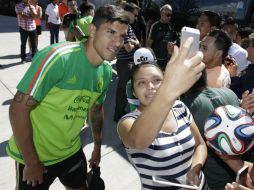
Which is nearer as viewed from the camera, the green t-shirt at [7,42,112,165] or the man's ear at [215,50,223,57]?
the green t-shirt at [7,42,112,165]

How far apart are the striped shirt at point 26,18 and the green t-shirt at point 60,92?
20.4ft

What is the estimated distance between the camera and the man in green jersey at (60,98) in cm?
197

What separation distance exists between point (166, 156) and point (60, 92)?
88 cm

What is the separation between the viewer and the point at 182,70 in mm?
993

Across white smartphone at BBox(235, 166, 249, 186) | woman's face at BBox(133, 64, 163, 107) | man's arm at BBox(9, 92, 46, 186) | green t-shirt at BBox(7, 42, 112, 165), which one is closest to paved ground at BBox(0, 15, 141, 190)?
green t-shirt at BBox(7, 42, 112, 165)

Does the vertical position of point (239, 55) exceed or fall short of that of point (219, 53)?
it falls short

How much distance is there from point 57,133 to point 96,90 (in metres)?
0.46

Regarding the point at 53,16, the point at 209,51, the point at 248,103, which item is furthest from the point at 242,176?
the point at 53,16

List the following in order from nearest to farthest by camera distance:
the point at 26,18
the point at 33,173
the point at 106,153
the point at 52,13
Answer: the point at 33,173 → the point at 106,153 → the point at 26,18 → the point at 52,13

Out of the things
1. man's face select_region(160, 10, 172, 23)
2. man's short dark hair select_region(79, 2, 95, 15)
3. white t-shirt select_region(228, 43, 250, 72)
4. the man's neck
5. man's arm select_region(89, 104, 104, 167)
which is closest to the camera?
the man's neck

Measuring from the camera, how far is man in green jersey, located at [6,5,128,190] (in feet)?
6.48

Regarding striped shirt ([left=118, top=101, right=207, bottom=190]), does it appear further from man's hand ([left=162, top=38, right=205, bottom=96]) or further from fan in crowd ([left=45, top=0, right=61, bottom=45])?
fan in crowd ([left=45, top=0, right=61, bottom=45])

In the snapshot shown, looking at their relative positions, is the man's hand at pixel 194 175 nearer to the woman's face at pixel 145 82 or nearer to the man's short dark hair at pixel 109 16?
the woman's face at pixel 145 82

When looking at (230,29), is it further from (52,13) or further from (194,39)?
(52,13)
